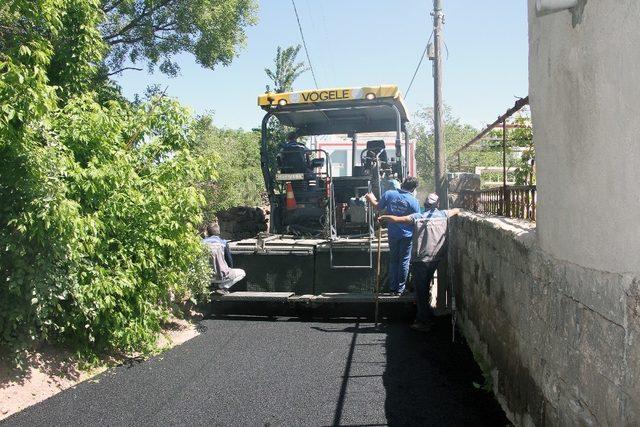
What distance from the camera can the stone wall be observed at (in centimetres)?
238

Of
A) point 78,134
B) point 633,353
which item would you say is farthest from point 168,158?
point 633,353

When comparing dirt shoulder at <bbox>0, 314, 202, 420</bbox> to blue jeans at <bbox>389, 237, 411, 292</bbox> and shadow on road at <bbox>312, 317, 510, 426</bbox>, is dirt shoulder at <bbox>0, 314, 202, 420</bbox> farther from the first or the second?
blue jeans at <bbox>389, 237, 411, 292</bbox>

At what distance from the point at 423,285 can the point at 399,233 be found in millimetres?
777

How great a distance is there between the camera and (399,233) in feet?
25.5

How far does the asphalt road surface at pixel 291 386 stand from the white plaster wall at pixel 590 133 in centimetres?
194

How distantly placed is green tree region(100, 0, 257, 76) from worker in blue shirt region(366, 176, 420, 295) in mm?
6920

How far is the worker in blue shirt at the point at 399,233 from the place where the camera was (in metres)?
7.77

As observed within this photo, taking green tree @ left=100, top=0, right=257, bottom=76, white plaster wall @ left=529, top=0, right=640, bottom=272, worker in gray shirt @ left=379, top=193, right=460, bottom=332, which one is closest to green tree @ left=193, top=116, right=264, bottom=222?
green tree @ left=100, top=0, right=257, bottom=76

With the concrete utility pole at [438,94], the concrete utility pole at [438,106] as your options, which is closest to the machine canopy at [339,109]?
the concrete utility pole at [438,106]

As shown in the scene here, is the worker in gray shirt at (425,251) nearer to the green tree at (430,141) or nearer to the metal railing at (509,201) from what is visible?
the metal railing at (509,201)

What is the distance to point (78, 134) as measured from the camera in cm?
547

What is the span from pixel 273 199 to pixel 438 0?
6029 millimetres

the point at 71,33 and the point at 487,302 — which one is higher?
the point at 71,33

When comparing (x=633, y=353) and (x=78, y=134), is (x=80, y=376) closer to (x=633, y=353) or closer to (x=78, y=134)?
(x=78, y=134)
